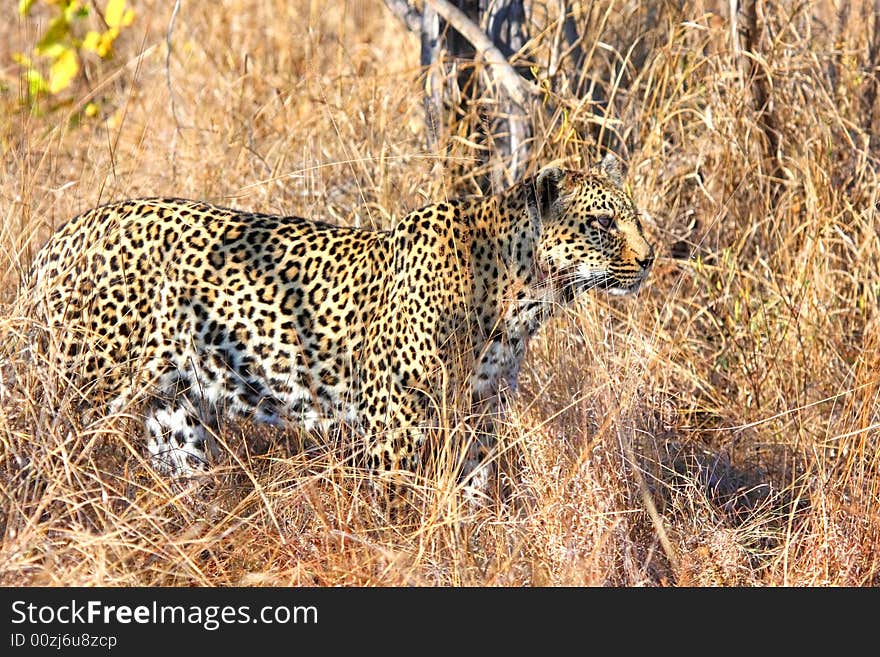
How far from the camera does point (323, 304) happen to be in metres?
5.35

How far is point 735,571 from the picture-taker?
4797 mm

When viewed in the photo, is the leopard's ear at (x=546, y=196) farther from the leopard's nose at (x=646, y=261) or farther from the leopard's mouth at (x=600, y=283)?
the leopard's nose at (x=646, y=261)

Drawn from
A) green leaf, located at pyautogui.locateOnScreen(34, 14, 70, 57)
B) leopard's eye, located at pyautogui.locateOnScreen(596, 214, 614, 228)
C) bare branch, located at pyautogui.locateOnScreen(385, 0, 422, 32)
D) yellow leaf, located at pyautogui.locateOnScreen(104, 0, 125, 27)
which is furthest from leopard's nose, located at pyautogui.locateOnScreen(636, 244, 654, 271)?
green leaf, located at pyautogui.locateOnScreen(34, 14, 70, 57)

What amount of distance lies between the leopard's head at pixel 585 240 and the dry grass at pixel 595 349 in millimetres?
280

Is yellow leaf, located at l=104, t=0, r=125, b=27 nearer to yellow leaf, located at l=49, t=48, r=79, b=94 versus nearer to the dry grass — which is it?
the dry grass

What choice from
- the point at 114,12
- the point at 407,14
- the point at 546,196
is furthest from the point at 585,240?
the point at 114,12

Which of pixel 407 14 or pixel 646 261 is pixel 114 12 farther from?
pixel 646 261

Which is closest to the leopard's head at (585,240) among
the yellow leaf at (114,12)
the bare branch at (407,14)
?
the bare branch at (407,14)

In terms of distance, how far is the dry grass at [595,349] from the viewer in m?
4.57

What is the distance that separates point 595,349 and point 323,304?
43.1 inches

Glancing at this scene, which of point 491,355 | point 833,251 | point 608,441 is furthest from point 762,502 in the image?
point 833,251

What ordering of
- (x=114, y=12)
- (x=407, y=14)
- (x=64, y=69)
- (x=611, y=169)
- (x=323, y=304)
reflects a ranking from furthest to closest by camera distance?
(x=64, y=69)
(x=407, y=14)
(x=114, y=12)
(x=611, y=169)
(x=323, y=304)

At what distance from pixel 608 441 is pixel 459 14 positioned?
2.79m

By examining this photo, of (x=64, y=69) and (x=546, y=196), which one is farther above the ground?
(x=64, y=69)
